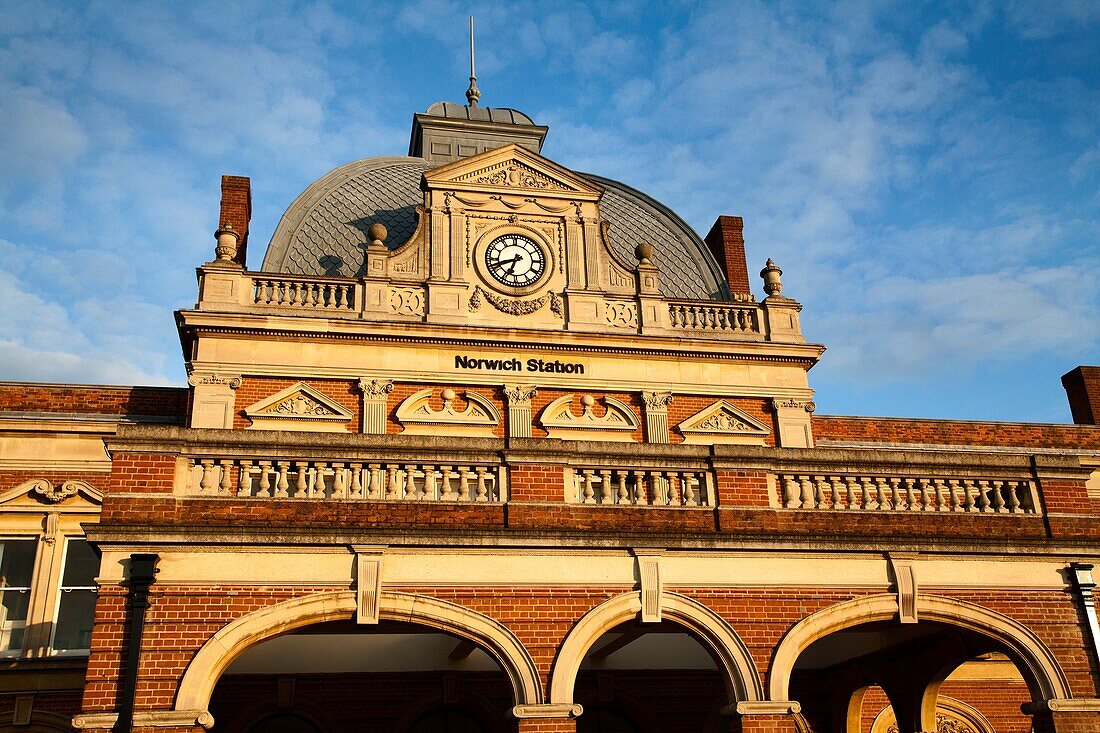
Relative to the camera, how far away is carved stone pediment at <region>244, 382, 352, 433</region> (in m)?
22.1

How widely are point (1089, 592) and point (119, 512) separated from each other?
11528 millimetres

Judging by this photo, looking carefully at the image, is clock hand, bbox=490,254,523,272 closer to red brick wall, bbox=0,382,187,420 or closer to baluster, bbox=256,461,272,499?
red brick wall, bbox=0,382,187,420

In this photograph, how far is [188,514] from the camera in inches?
464

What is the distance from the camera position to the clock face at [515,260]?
24922mm

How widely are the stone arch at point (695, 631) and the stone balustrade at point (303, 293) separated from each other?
13390 mm

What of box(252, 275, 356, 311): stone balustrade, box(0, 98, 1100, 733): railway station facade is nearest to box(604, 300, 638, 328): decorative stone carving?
box(0, 98, 1100, 733): railway station facade

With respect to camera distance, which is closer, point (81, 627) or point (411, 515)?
point (411, 515)

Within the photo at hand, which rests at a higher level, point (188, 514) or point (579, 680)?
point (188, 514)

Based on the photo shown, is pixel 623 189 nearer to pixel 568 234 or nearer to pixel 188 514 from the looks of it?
pixel 568 234

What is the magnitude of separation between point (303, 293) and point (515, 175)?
19.6 ft

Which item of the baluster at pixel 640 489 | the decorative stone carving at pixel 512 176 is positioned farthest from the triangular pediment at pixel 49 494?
the baluster at pixel 640 489

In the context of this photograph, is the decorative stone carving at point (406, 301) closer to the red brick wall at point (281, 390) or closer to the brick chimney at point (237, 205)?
the red brick wall at point (281, 390)

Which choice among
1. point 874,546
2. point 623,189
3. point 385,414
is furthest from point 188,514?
point 623,189

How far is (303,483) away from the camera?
12219mm
